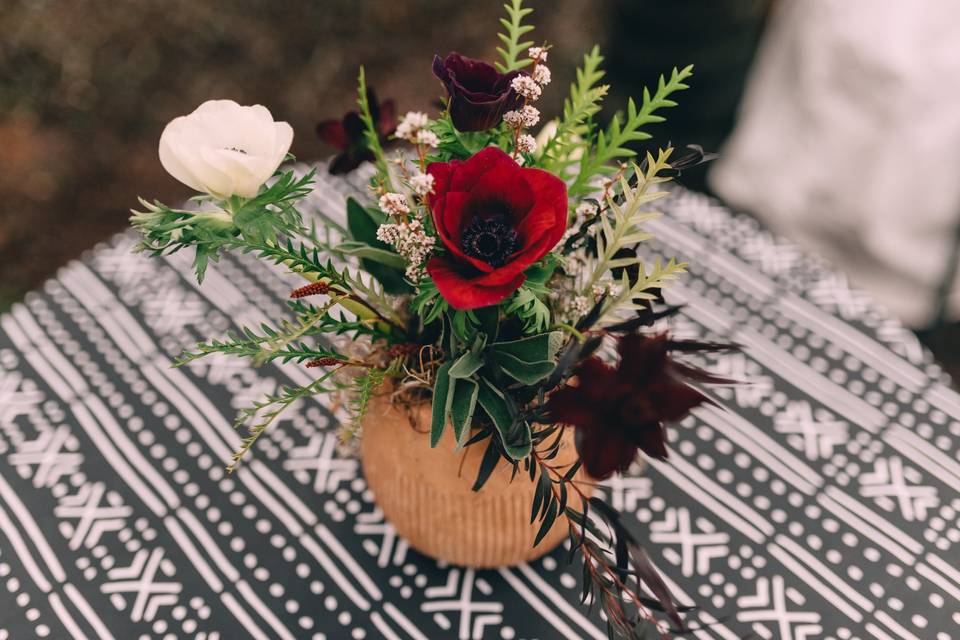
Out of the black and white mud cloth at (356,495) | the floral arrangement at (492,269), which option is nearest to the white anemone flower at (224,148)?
the floral arrangement at (492,269)

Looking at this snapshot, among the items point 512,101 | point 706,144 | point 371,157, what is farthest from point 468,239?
point 706,144

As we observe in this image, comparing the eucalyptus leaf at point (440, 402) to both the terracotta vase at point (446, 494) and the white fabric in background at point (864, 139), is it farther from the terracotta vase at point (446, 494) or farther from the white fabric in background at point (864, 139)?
the white fabric in background at point (864, 139)

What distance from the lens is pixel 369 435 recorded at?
769mm

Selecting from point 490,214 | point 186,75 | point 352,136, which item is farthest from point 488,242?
point 186,75

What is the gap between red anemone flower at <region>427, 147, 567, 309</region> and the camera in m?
0.52

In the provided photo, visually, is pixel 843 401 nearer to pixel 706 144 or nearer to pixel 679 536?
pixel 679 536

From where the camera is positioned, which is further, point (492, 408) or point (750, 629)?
point (750, 629)

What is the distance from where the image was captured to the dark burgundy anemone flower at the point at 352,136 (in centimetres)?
71

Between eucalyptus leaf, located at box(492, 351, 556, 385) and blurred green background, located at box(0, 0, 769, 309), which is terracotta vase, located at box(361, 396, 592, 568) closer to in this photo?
eucalyptus leaf, located at box(492, 351, 556, 385)

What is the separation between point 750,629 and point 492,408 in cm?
42

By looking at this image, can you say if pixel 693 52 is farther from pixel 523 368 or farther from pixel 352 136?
pixel 523 368

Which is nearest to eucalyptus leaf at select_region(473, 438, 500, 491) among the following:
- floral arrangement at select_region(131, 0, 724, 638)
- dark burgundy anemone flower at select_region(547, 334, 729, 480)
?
floral arrangement at select_region(131, 0, 724, 638)

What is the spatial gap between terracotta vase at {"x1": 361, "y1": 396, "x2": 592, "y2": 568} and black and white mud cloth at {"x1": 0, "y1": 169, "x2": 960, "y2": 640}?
5 cm

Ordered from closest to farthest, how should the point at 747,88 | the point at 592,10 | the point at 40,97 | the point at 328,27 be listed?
the point at 747,88 → the point at 40,97 → the point at 328,27 → the point at 592,10
